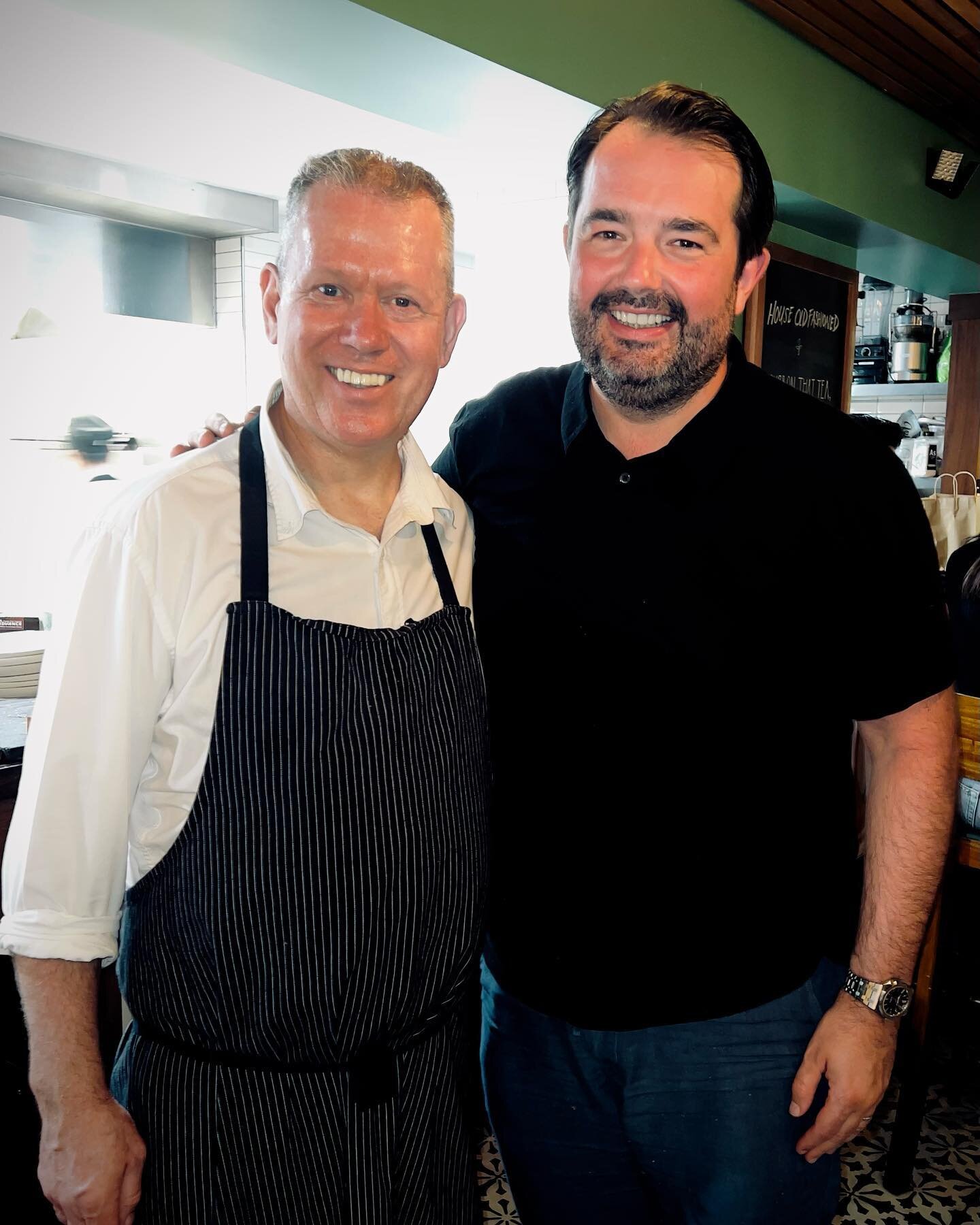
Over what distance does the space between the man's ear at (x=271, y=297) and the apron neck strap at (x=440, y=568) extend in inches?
12.8

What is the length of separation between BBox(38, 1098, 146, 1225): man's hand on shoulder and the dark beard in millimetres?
1087

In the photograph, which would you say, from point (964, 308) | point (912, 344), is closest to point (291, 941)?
point (964, 308)

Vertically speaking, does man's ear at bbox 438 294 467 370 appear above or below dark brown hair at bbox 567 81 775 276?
below

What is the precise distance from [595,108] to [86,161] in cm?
227

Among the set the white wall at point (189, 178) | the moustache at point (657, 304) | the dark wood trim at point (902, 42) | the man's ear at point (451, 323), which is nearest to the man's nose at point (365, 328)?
the man's ear at point (451, 323)

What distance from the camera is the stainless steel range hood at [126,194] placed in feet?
12.7

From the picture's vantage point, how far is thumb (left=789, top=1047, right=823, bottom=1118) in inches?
53.3

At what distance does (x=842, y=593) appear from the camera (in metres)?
1.38

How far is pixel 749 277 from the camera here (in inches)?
59.7

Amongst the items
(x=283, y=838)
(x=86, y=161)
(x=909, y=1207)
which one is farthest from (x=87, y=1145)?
(x=86, y=161)

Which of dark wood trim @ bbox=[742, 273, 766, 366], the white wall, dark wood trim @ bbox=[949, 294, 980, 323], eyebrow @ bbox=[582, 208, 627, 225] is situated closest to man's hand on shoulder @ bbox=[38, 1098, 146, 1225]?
eyebrow @ bbox=[582, 208, 627, 225]

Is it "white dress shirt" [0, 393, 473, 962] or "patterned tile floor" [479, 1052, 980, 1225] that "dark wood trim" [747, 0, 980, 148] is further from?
"patterned tile floor" [479, 1052, 980, 1225]

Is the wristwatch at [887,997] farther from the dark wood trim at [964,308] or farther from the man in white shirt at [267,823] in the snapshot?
the dark wood trim at [964,308]

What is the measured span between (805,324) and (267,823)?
358 cm
